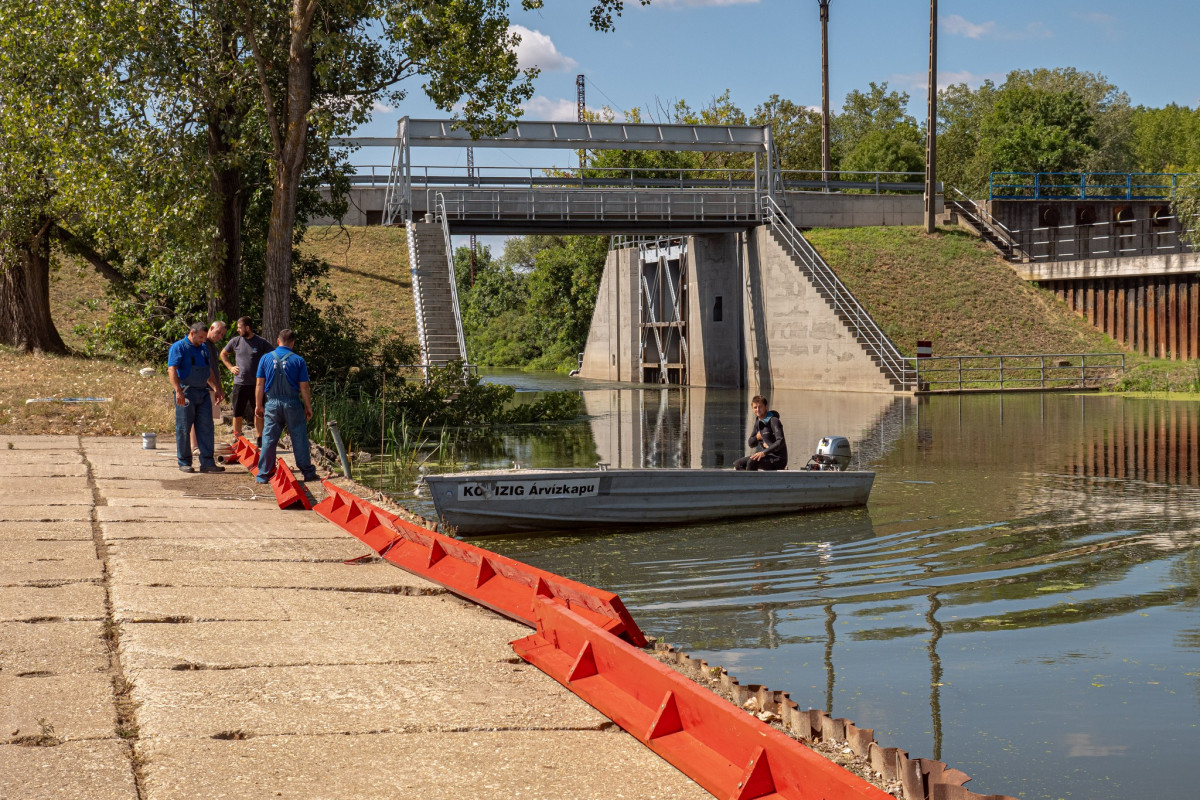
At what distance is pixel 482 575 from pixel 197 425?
8028 millimetres

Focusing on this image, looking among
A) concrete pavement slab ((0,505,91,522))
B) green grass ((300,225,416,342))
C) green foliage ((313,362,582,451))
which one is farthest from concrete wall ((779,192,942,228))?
concrete pavement slab ((0,505,91,522))

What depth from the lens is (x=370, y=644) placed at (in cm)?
623

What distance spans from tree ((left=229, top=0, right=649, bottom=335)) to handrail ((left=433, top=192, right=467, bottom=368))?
6.74 meters

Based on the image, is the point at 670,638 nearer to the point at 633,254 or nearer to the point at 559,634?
the point at 559,634

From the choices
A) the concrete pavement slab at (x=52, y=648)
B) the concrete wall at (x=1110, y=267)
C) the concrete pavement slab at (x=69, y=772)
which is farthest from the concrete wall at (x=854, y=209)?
the concrete pavement slab at (x=69, y=772)

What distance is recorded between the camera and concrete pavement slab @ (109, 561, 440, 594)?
7.78 meters

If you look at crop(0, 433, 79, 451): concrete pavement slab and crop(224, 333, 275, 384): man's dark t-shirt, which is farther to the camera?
crop(0, 433, 79, 451): concrete pavement slab

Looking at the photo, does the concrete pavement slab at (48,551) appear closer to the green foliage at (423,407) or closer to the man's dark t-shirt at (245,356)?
the man's dark t-shirt at (245,356)

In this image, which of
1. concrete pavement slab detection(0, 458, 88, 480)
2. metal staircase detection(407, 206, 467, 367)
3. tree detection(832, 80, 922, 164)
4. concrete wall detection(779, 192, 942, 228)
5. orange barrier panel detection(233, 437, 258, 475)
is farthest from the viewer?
tree detection(832, 80, 922, 164)

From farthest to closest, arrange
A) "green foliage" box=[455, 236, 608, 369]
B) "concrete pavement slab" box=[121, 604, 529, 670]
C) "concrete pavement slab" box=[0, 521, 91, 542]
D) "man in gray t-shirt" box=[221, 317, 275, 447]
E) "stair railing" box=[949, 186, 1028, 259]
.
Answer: "green foliage" box=[455, 236, 608, 369], "stair railing" box=[949, 186, 1028, 259], "man in gray t-shirt" box=[221, 317, 275, 447], "concrete pavement slab" box=[0, 521, 91, 542], "concrete pavement slab" box=[121, 604, 529, 670]

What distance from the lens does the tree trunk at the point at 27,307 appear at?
29406 millimetres

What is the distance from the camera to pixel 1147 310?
39594 millimetres

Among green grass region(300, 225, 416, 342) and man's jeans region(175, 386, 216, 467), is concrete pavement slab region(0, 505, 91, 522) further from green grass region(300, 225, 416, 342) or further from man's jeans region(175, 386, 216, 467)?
green grass region(300, 225, 416, 342)

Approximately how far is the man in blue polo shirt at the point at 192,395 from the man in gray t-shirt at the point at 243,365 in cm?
144
